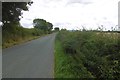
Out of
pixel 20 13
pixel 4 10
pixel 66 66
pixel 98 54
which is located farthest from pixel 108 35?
pixel 20 13

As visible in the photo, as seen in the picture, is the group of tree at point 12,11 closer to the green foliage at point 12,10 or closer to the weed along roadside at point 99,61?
the green foliage at point 12,10

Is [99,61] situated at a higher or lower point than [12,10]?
lower

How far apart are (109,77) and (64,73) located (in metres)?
2.90

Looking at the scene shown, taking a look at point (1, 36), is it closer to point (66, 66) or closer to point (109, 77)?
point (66, 66)

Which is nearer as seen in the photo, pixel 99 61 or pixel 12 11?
pixel 99 61

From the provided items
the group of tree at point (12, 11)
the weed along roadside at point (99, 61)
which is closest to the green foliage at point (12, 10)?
the group of tree at point (12, 11)

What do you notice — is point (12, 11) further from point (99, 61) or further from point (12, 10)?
point (99, 61)

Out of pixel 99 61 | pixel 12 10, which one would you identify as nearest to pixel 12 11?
pixel 12 10

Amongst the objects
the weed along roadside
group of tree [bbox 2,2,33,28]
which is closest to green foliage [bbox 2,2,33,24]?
group of tree [bbox 2,2,33,28]

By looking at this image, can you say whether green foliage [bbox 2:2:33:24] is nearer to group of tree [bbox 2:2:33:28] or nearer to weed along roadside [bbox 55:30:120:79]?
group of tree [bbox 2:2:33:28]

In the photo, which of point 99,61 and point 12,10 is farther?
point 12,10

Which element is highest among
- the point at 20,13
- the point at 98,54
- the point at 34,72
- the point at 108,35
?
the point at 20,13

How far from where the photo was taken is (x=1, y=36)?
2980 centimetres

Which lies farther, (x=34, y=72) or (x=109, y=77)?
(x=34, y=72)
